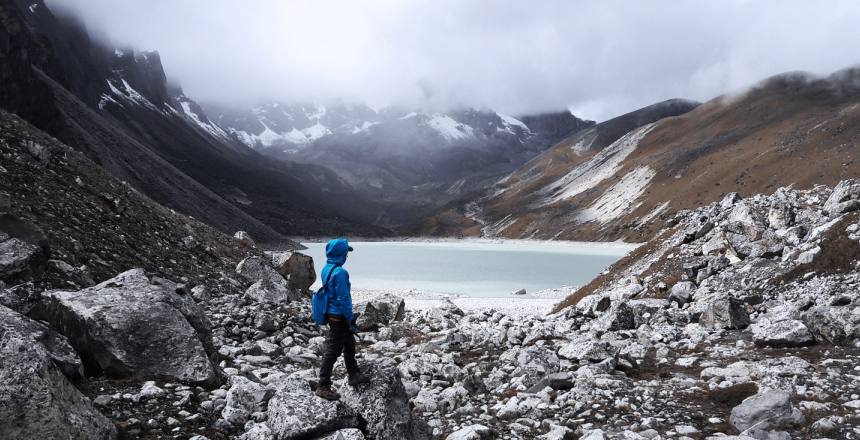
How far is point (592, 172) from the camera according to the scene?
179 meters

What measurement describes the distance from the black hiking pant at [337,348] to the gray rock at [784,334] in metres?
10.6

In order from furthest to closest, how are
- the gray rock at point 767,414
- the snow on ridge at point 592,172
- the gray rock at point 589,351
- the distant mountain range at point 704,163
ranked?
the snow on ridge at point 592,172 < the distant mountain range at point 704,163 < the gray rock at point 589,351 < the gray rock at point 767,414

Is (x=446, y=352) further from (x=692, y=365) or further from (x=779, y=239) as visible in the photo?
(x=779, y=239)

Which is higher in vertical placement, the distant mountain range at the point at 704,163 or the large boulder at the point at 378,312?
the distant mountain range at the point at 704,163

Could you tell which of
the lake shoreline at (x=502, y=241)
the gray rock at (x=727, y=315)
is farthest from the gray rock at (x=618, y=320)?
the lake shoreline at (x=502, y=241)

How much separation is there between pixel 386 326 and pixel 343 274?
12617 mm

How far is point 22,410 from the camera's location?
5.63 m

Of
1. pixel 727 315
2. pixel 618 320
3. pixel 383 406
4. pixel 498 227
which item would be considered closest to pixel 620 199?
pixel 498 227

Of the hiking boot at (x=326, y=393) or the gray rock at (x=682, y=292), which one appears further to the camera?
the gray rock at (x=682, y=292)

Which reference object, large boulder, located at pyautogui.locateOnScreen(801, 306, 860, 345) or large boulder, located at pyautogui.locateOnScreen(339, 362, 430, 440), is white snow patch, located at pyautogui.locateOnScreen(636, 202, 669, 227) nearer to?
large boulder, located at pyautogui.locateOnScreen(801, 306, 860, 345)

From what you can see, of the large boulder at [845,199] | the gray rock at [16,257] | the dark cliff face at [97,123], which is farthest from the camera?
the dark cliff face at [97,123]

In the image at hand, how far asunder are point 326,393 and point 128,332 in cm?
384

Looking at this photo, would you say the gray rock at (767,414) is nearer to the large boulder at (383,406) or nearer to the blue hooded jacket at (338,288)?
the large boulder at (383,406)

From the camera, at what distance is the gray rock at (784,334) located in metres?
12.7
